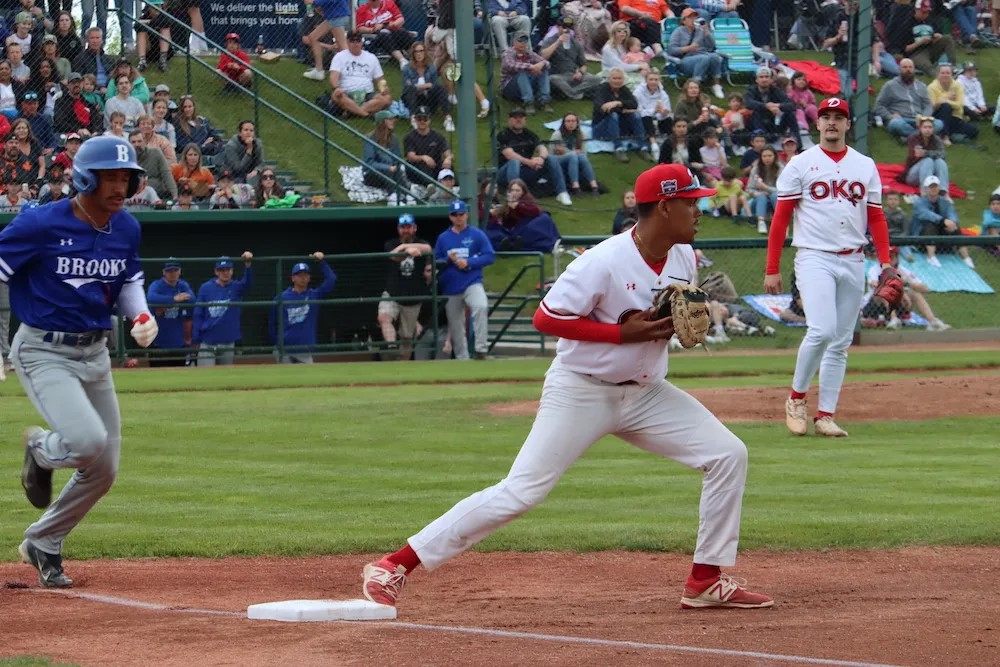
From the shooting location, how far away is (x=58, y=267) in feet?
21.4

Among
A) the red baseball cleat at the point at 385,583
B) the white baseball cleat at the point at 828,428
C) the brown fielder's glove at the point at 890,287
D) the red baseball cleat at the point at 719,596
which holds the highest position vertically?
the brown fielder's glove at the point at 890,287

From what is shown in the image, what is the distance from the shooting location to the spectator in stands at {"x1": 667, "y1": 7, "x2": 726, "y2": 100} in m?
26.2

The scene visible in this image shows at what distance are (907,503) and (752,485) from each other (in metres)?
1.12

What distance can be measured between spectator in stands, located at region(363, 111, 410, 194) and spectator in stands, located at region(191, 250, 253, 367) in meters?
3.07

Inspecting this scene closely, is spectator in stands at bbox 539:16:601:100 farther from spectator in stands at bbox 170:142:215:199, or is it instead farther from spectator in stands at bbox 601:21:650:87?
spectator in stands at bbox 170:142:215:199

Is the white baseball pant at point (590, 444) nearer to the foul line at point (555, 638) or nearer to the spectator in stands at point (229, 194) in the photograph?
the foul line at point (555, 638)

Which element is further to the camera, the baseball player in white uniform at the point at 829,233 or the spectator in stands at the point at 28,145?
the spectator in stands at the point at 28,145

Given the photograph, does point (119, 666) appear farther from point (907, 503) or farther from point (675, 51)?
point (675, 51)

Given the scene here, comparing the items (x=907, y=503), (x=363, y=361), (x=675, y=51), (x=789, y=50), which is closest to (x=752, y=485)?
(x=907, y=503)

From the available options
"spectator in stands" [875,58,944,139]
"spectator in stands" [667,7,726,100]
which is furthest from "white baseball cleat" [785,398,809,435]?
"spectator in stands" [875,58,944,139]

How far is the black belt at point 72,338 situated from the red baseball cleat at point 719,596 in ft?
9.38

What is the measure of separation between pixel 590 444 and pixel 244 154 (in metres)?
16.3

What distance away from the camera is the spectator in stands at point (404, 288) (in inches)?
804

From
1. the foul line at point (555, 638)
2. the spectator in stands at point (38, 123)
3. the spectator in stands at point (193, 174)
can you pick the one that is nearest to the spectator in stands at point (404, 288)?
the spectator in stands at point (193, 174)
